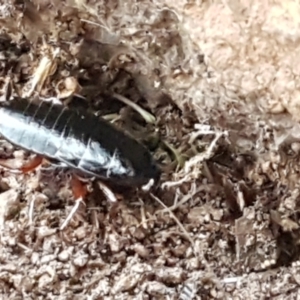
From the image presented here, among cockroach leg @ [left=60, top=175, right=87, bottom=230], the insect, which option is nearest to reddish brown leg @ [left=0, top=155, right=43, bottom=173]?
the insect

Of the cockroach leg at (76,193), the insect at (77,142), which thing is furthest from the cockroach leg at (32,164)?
the cockroach leg at (76,193)

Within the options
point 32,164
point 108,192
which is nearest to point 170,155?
point 108,192

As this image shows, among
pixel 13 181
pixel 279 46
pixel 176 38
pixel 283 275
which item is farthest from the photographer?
pixel 13 181

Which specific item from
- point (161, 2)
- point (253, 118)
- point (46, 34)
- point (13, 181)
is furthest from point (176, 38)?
point (13, 181)

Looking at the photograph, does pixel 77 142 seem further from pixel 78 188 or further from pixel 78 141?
pixel 78 188

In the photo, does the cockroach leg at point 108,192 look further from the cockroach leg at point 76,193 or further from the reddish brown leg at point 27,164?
the reddish brown leg at point 27,164

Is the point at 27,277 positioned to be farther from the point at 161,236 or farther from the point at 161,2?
the point at 161,2
